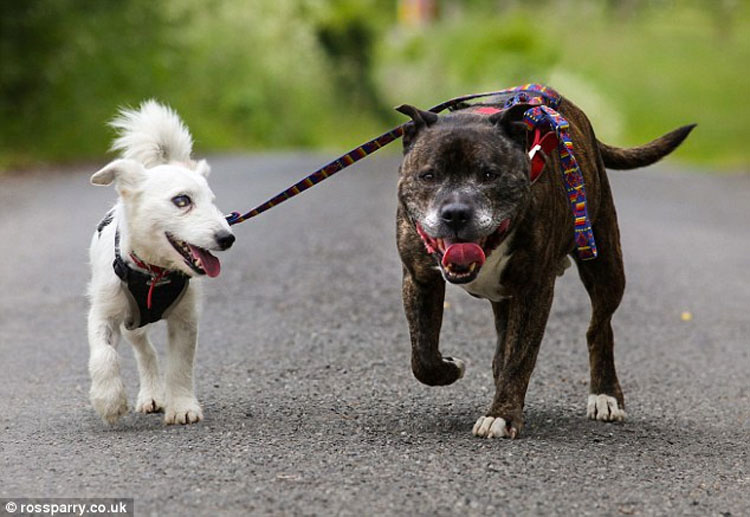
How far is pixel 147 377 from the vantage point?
246 inches

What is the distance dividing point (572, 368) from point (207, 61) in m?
25.4

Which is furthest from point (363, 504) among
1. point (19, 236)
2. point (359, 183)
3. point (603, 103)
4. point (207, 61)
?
point (603, 103)

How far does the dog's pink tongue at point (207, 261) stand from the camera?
5.56 m

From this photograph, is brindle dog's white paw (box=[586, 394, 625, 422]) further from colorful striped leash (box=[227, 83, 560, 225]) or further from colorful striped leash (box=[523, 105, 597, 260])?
colorful striped leash (box=[227, 83, 560, 225])

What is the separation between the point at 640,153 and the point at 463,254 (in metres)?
2.27

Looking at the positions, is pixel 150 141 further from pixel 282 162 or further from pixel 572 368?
pixel 282 162

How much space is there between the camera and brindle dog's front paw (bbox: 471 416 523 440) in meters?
5.46

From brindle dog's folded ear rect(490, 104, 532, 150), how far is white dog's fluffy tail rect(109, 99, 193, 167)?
1657 mm

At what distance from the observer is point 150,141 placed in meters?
6.15

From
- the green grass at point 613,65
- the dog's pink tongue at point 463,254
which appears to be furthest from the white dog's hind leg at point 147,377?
the green grass at point 613,65

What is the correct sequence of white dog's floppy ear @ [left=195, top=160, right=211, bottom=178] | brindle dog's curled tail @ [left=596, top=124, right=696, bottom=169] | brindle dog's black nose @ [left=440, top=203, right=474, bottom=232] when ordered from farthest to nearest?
brindle dog's curled tail @ [left=596, top=124, right=696, bottom=169] → white dog's floppy ear @ [left=195, top=160, right=211, bottom=178] → brindle dog's black nose @ [left=440, top=203, right=474, bottom=232]

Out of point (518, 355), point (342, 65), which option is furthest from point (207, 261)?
point (342, 65)

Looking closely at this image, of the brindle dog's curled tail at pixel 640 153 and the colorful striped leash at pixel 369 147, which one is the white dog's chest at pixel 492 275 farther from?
the brindle dog's curled tail at pixel 640 153

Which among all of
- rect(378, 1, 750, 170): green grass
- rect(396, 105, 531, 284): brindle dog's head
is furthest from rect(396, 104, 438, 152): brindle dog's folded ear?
rect(378, 1, 750, 170): green grass
